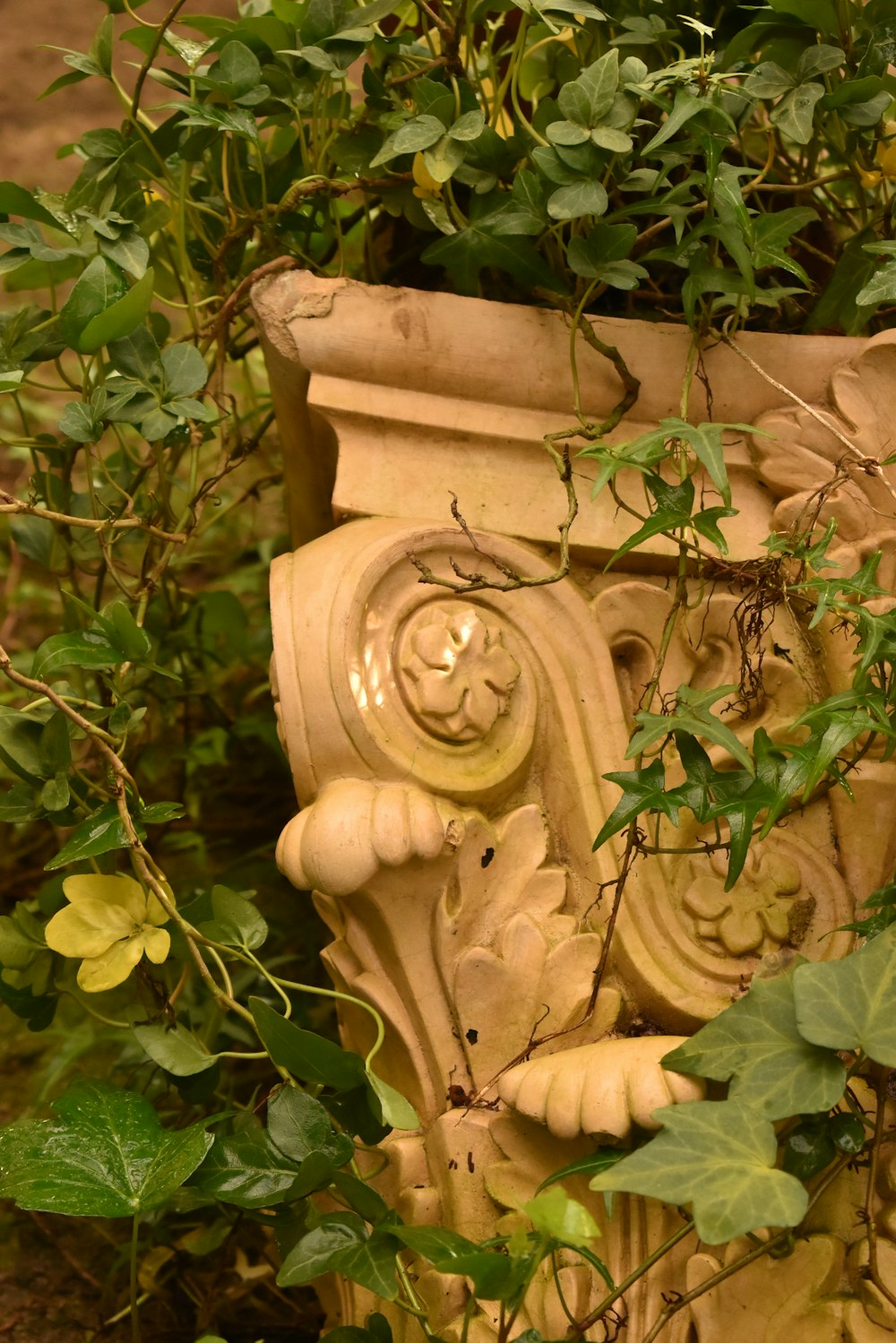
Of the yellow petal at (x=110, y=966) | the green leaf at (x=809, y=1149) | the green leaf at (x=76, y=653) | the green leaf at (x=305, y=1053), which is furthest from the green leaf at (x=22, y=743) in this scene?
the green leaf at (x=809, y=1149)

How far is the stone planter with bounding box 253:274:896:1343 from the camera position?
851 millimetres

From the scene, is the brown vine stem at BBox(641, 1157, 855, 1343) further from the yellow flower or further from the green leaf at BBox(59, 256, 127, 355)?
the green leaf at BBox(59, 256, 127, 355)

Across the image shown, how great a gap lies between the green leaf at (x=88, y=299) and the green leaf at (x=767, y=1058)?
0.67 metres

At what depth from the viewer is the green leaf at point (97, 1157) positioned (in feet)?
A: 2.64

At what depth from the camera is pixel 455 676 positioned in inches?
36.3

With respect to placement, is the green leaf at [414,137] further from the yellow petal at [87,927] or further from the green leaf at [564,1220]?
the green leaf at [564,1220]

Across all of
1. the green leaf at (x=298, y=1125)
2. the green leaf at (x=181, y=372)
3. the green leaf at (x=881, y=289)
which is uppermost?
the green leaf at (x=881, y=289)

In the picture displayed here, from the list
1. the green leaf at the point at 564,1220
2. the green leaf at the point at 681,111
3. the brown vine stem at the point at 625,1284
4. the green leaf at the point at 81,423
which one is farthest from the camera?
the green leaf at the point at 81,423

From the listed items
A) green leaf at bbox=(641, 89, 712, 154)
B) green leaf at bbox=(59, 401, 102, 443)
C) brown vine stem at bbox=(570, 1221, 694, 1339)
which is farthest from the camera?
green leaf at bbox=(59, 401, 102, 443)

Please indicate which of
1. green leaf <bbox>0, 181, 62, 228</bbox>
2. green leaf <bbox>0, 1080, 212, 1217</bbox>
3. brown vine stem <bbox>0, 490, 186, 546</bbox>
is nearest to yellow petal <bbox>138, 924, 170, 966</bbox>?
green leaf <bbox>0, 1080, 212, 1217</bbox>

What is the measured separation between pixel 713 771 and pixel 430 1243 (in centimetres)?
35

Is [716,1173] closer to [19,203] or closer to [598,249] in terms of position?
[598,249]

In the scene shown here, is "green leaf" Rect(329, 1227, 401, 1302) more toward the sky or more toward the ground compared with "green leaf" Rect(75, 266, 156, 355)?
more toward the ground

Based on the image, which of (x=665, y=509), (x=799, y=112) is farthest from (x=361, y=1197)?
(x=799, y=112)
